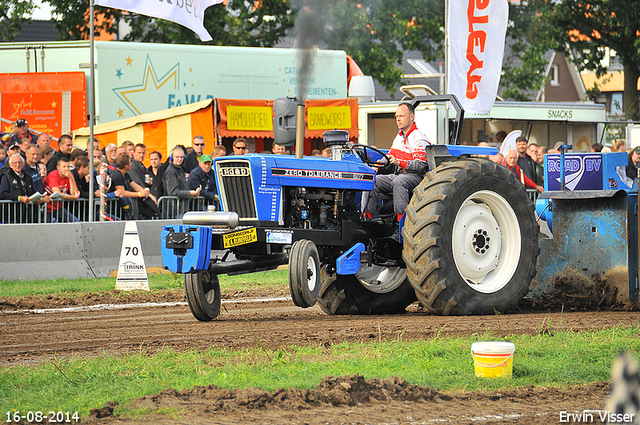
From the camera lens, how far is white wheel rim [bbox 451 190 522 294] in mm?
7965

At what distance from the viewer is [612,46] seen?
121ft

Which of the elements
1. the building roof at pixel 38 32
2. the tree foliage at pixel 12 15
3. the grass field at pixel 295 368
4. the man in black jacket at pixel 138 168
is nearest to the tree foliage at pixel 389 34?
the tree foliage at pixel 12 15

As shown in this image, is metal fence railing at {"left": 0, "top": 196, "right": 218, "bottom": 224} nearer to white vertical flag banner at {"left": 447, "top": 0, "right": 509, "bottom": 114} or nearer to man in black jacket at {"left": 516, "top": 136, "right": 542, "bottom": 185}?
white vertical flag banner at {"left": 447, "top": 0, "right": 509, "bottom": 114}

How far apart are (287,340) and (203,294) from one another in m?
1.49

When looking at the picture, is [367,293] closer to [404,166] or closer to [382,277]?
[382,277]

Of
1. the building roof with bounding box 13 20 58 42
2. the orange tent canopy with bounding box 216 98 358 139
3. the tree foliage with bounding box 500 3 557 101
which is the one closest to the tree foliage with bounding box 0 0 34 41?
the building roof with bounding box 13 20 58 42

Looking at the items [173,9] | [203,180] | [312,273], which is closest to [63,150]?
[203,180]

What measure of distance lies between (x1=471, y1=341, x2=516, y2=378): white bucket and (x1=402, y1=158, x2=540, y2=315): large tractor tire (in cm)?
258

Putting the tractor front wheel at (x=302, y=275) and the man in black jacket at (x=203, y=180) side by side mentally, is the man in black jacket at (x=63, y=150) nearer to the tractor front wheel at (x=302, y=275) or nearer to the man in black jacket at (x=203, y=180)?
the man in black jacket at (x=203, y=180)

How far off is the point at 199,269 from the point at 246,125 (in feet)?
36.6

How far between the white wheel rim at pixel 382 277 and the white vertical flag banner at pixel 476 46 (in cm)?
550

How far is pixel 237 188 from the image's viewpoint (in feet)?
25.4

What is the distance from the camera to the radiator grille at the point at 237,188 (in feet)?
25.1

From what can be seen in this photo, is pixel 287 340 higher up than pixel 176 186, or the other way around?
pixel 176 186
